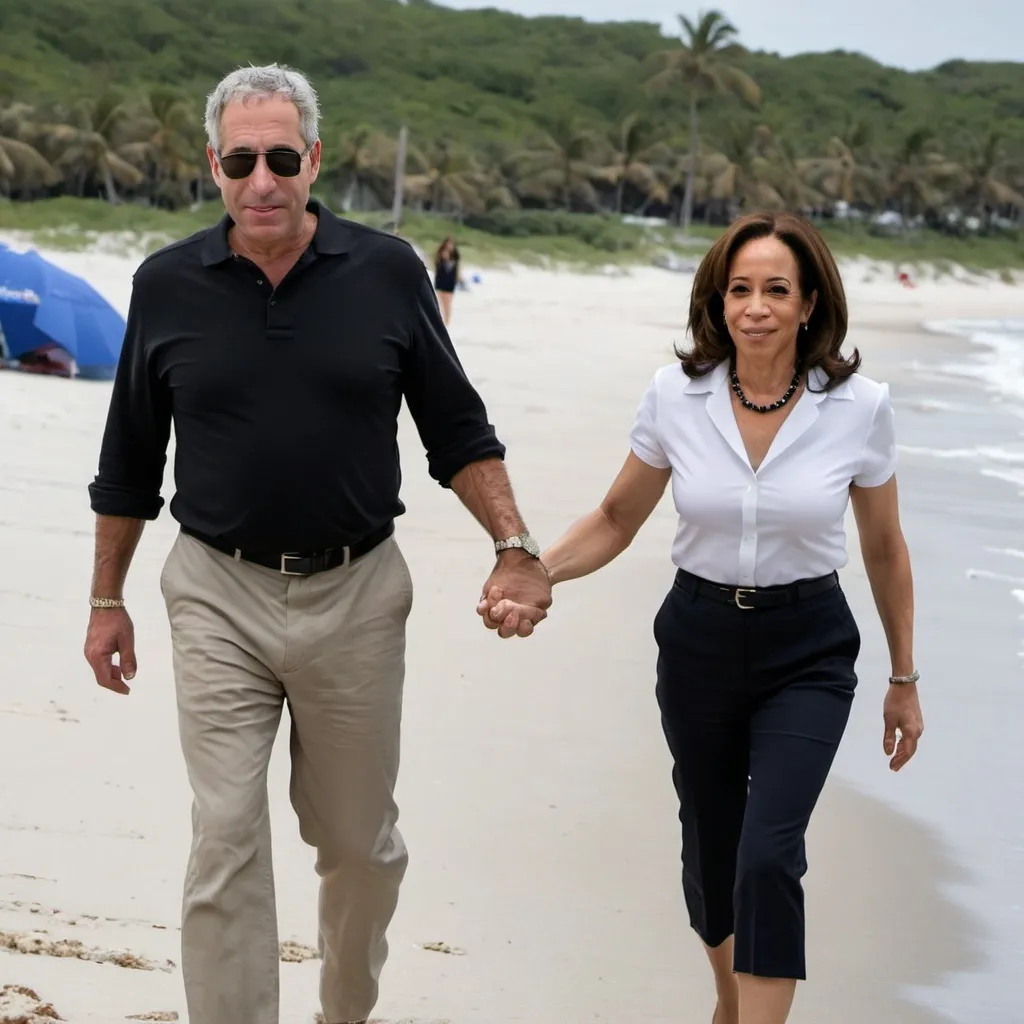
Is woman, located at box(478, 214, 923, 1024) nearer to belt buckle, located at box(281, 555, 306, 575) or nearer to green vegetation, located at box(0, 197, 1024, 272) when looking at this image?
belt buckle, located at box(281, 555, 306, 575)

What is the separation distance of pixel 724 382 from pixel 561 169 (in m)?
83.5

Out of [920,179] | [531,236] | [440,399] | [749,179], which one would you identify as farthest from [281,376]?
[920,179]

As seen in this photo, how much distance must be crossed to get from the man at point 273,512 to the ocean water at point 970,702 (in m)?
1.55

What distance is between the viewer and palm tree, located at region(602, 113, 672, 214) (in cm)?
8831

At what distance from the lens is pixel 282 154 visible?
3471mm

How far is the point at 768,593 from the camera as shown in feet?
11.3

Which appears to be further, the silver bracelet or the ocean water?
the ocean water

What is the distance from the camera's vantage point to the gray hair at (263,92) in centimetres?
351

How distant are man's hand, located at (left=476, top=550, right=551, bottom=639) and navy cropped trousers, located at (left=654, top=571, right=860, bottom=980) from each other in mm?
290

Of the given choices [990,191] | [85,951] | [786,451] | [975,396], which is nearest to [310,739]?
[85,951]

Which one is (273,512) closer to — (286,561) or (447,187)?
(286,561)

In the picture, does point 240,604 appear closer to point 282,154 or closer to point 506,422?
point 282,154

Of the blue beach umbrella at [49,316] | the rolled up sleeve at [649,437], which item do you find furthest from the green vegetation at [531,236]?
the rolled up sleeve at [649,437]

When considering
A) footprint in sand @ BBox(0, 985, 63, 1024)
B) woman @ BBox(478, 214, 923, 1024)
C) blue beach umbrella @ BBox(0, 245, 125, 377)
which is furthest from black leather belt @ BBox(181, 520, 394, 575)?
blue beach umbrella @ BBox(0, 245, 125, 377)
